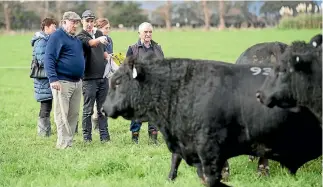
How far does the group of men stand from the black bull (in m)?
2.71

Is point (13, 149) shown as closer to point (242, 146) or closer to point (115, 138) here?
point (115, 138)

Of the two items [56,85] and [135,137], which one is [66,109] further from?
[135,137]

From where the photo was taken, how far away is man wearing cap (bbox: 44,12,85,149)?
33.0 feet

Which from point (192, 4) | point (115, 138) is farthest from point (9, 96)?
point (192, 4)

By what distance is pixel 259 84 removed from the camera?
21.5ft

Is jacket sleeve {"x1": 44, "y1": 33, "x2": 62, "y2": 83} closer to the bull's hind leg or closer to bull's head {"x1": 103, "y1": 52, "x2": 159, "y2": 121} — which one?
bull's head {"x1": 103, "y1": 52, "x2": 159, "y2": 121}

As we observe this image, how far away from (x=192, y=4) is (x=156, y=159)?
88947mm

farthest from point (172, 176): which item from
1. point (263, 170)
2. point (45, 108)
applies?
point (45, 108)

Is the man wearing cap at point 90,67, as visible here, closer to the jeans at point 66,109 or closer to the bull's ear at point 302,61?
the jeans at point 66,109

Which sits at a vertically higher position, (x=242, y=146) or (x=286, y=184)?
(x=242, y=146)

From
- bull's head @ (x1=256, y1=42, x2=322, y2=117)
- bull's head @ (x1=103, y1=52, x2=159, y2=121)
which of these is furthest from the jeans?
bull's head @ (x1=256, y1=42, x2=322, y2=117)

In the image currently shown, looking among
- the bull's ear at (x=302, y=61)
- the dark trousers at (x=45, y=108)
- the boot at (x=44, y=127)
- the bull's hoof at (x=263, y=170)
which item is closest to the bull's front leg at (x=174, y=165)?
the bull's hoof at (x=263, y=170)

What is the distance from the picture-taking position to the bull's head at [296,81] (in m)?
6.07

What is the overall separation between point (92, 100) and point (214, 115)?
191 inches
